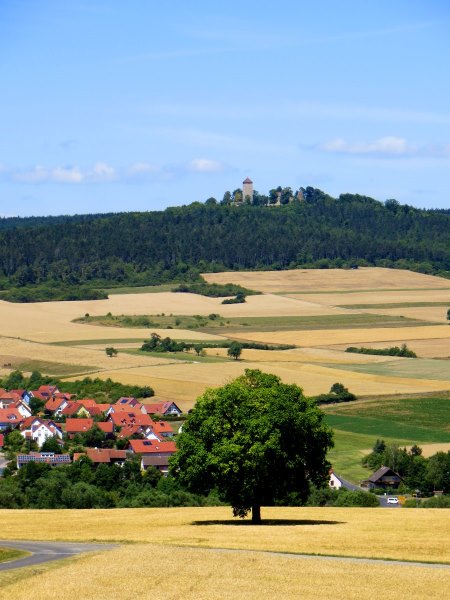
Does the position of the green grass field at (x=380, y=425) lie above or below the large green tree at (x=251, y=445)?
below

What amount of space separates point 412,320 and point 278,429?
5537 inches

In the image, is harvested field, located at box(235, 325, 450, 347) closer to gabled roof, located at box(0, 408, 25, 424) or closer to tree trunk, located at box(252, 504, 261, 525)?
gabled roof, located at box(0, 408, 25, 424)

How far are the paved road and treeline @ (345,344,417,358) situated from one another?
352 feet

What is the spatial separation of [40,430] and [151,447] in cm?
1279

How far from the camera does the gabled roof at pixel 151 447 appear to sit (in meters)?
98.9

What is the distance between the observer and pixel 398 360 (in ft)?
478

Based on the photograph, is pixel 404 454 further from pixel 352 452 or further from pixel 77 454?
pixel 77 454

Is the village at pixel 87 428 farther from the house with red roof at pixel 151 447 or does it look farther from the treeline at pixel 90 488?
the treeline at pixel 90 488

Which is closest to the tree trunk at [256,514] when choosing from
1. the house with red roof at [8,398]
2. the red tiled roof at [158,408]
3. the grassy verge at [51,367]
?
the red tiled roof at [158,408]

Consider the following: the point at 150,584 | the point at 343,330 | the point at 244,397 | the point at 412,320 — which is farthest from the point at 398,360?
the point at 150,584

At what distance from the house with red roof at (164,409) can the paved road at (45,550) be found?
69.4m

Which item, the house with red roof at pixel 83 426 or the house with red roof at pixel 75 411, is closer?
the house with red roof at pixel 83 426

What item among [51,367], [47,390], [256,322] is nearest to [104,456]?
[47,390]

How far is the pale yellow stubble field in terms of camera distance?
34.8 m
